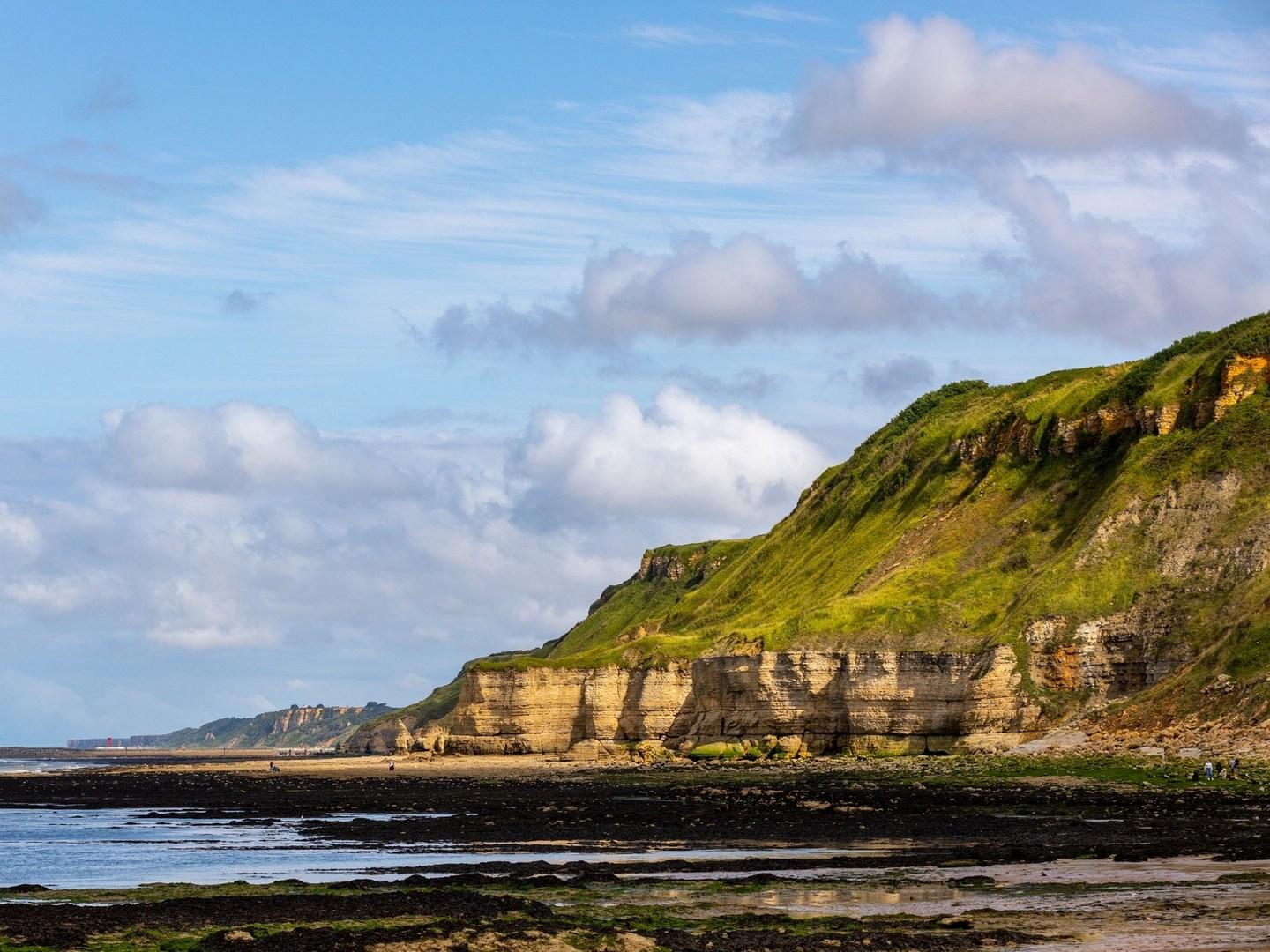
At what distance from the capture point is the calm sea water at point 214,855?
4669cm

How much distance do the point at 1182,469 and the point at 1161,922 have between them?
88599 millimetres

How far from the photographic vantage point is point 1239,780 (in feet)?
220

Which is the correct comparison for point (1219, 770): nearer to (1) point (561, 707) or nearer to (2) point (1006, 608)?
(2) point (1006, 608)

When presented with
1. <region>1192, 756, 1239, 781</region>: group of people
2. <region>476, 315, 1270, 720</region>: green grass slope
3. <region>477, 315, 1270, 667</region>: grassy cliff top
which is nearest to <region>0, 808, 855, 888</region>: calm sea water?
<region>1192, 756, 1239, 781</region>: group of people

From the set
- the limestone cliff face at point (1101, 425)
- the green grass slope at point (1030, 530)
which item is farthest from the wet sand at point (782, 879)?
the limestone cliff face at point (1101, 425)

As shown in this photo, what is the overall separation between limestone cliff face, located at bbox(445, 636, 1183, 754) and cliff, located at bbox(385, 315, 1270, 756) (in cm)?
16

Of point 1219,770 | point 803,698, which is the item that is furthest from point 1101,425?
point 1219,770

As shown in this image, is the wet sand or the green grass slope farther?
→ the green grass slope

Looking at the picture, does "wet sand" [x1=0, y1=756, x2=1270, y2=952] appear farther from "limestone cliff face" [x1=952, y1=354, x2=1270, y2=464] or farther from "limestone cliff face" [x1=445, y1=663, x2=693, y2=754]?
"limestone cliff face" [x1=445, y1=663, x2=693, y2=754]

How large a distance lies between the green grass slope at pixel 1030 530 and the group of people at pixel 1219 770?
16.5m

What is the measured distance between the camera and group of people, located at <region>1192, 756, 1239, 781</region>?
69562 millimetres

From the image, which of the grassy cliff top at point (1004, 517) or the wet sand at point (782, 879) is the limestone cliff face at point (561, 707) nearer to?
the grassy cliff top at point (1004, 517)

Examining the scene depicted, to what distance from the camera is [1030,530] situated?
129375mm

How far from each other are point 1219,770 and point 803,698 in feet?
160
